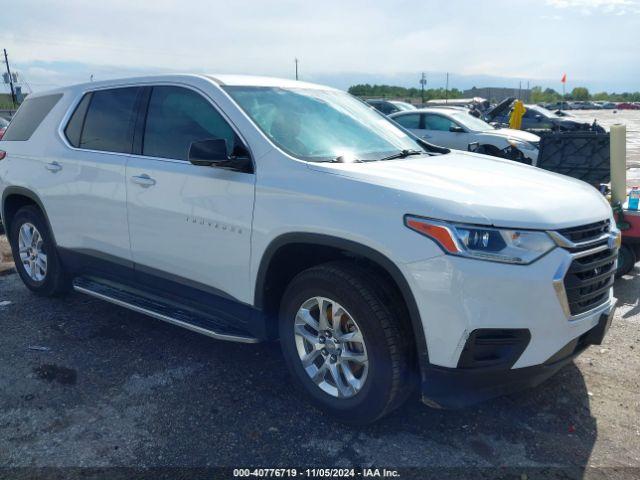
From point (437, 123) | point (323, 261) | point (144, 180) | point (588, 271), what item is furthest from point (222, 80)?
point (437, 123)

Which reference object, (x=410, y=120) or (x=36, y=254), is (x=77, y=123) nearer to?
(x=36, y=254)

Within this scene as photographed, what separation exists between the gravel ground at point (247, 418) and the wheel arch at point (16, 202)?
1210 millimetres

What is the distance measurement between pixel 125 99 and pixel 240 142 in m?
1.37

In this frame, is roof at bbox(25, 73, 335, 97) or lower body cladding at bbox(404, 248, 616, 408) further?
roof at bbox(25, 73, 335, 97)

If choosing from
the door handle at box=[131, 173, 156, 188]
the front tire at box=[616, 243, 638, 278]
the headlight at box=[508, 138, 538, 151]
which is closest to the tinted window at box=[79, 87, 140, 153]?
the door handle at box=[131, 173, 156, 188]

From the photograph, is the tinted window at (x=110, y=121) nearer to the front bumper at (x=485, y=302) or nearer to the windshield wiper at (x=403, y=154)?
the windshield wiper at (x=403, y=154)

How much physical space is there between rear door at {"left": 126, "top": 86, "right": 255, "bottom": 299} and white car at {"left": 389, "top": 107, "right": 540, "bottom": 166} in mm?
8913

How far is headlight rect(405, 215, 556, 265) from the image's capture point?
258 centimetres

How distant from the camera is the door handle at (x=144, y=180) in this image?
3.84m

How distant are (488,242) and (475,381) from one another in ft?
2.21

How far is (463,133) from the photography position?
12.4 metres

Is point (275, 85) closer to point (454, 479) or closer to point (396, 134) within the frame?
point (396, 134)

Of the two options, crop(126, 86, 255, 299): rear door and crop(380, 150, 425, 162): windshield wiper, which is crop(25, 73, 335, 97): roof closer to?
crop(126, 86, 255, 299): rear door

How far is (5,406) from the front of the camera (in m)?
3.43
